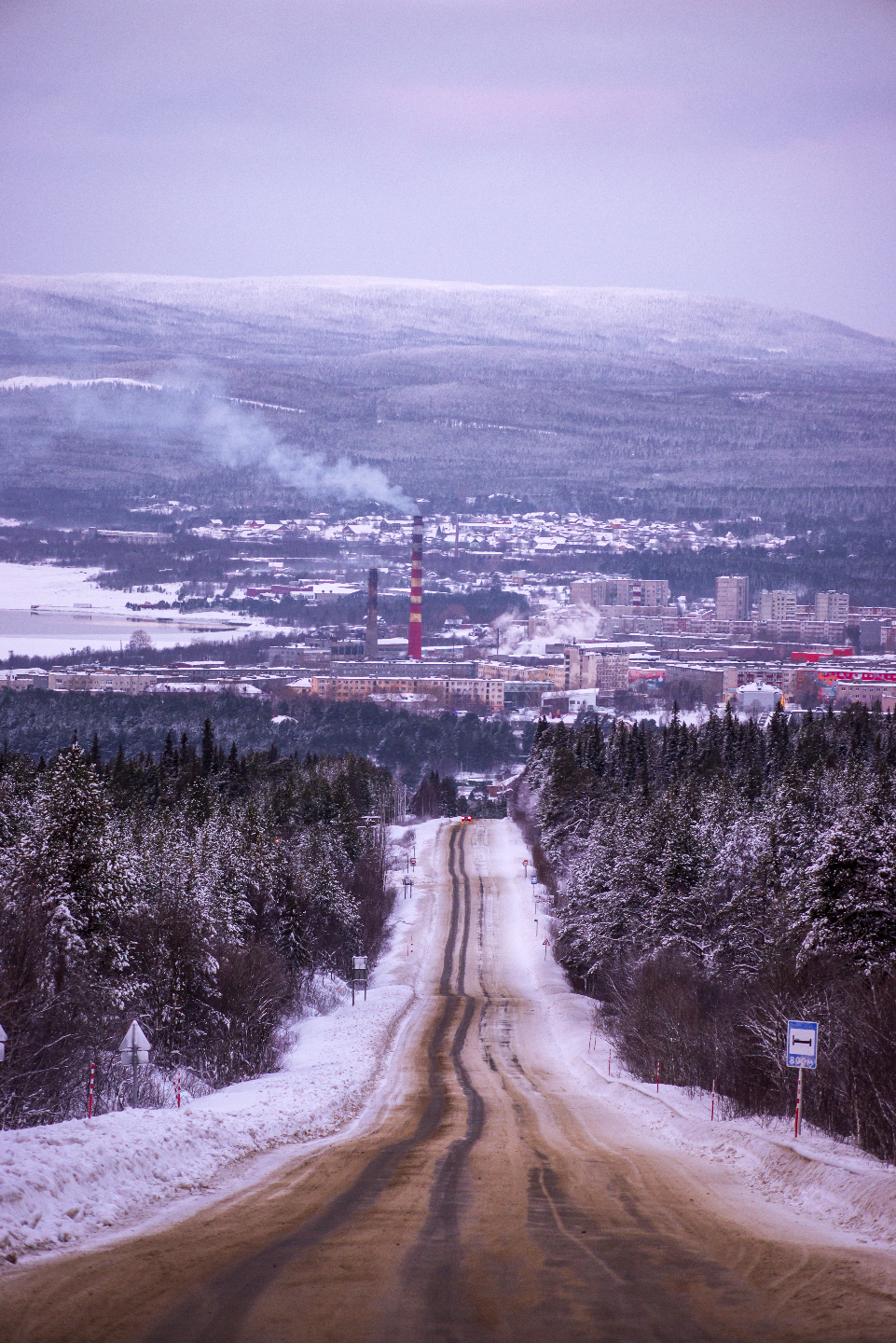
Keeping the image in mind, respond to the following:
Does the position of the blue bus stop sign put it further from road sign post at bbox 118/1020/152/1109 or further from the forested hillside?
the forested hillside

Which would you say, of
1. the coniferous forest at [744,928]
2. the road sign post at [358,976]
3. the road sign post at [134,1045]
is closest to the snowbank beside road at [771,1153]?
the coniferous forest at [744,928]

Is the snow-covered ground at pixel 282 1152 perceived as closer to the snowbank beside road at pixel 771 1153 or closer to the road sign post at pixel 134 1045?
the snowbank beside road at pixel 771 1153

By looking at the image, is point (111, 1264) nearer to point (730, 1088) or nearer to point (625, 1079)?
point (730, 1088)

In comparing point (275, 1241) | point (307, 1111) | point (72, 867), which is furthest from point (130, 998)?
point (275, 1241)

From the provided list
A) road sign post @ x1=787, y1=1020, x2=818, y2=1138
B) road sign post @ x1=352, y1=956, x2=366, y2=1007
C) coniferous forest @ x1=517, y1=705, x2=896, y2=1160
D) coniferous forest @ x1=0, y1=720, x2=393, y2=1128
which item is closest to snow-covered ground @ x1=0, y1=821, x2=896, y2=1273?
road sign post @ x1=787, y1=1020, x2=818, y2=1138

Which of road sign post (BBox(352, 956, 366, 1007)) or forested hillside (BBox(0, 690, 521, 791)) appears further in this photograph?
forested hillside (BBox(0, 690, 521, 791))

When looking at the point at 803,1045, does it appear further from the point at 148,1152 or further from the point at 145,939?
the point at 145,939

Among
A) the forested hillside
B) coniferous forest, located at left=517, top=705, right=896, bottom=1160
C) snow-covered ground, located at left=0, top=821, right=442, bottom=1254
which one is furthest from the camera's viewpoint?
the forested hillside
